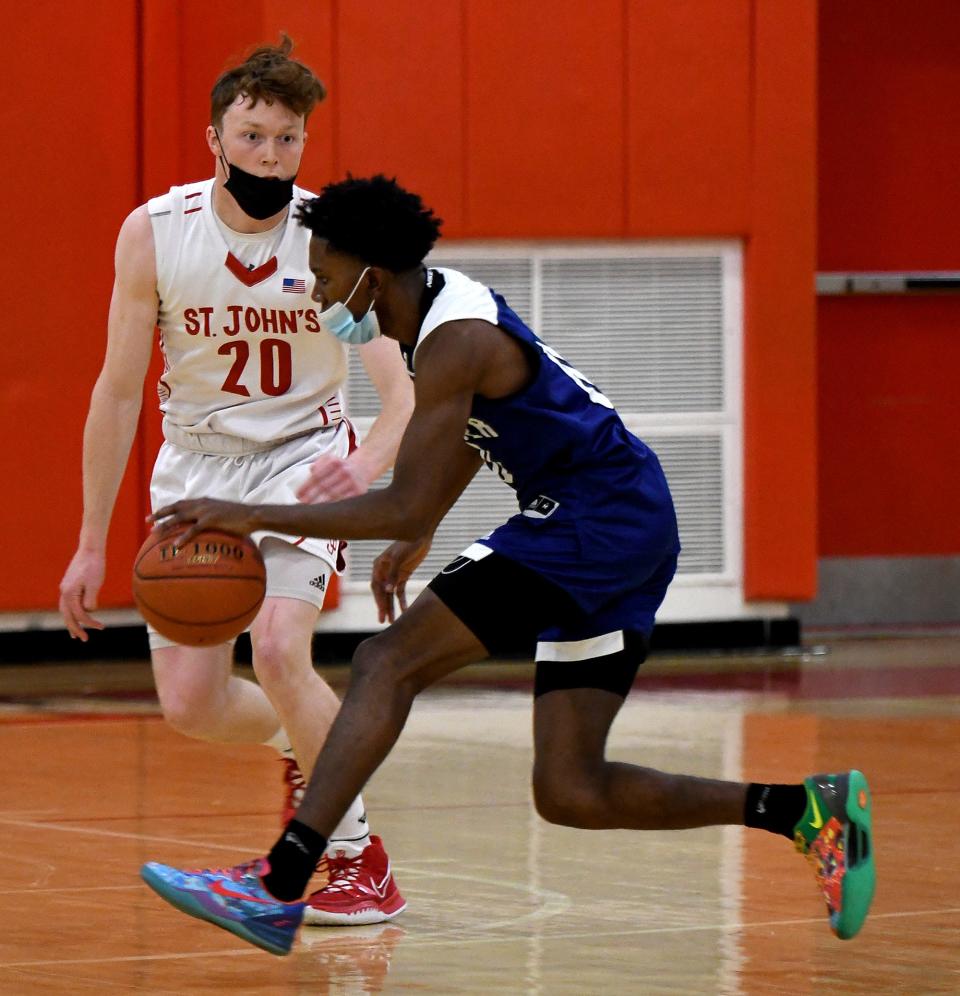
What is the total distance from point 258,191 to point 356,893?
66.3 inches

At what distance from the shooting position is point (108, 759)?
7527mm

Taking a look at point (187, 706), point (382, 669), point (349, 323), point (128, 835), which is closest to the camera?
point (382, 669)

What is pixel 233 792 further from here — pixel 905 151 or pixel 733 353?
pixel 905 151

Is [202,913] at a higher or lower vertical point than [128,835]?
higher

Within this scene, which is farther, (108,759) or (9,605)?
(9,605)

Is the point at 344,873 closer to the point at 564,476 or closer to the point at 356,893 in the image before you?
the point at 356,893

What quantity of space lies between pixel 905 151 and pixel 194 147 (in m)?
4.46

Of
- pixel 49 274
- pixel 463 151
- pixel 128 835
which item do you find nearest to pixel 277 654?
pixel 128 835

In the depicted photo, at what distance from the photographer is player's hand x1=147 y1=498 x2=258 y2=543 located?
4023mm

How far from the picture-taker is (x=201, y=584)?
4.37 meters

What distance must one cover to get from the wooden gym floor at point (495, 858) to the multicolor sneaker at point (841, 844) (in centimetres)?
14

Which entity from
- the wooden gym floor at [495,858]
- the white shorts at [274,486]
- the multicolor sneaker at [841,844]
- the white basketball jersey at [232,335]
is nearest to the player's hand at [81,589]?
the white shorts at [274,486]

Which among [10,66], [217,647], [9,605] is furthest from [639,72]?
[217,647]

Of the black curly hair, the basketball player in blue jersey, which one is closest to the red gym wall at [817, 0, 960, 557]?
the basketball player in blue jersey
